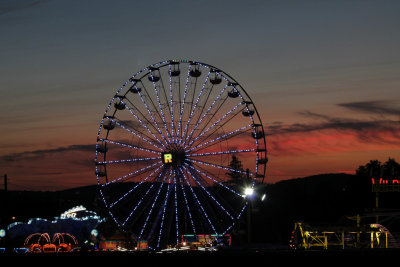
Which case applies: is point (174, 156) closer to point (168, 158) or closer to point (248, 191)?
point (168, 158)

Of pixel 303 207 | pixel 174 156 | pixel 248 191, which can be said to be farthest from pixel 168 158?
pixel 303 207

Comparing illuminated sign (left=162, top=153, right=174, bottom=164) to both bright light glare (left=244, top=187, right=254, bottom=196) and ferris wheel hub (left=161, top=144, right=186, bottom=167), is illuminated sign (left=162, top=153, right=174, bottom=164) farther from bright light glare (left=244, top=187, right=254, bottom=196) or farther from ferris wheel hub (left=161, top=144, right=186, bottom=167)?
bright light glare (left=244, top=187, right=254, bottom=196)

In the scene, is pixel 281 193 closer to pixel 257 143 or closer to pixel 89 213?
pixel 89 213

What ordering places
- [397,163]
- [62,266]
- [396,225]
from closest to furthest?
1. [62,266]
2. [396,225]
3. [397,163]

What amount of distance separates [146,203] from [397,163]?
92369 mm

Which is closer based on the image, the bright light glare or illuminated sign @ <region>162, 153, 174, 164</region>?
illuminated sign @ <region>162, 153, 174, 164</region>

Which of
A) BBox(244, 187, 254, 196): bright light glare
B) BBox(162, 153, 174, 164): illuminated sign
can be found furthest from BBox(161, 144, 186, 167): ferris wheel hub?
BBox(244, 187, 254, 196): bright light glare

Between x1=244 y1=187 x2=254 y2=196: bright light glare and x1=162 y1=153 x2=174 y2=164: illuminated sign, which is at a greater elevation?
x1=162 y1=153 x2=174 y2=164: illuminated sign

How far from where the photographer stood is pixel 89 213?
107000mm

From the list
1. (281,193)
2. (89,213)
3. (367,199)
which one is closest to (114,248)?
(89,213)

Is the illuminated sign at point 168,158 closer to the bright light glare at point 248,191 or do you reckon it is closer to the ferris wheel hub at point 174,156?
the ferris wheel hub at point 174,156

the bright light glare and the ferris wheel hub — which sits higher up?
the ferris wheel hub

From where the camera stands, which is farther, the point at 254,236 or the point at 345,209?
the point at 345,209

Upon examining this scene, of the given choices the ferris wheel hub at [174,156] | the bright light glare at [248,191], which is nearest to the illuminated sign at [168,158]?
the ferris wheel hub at [174,156]
